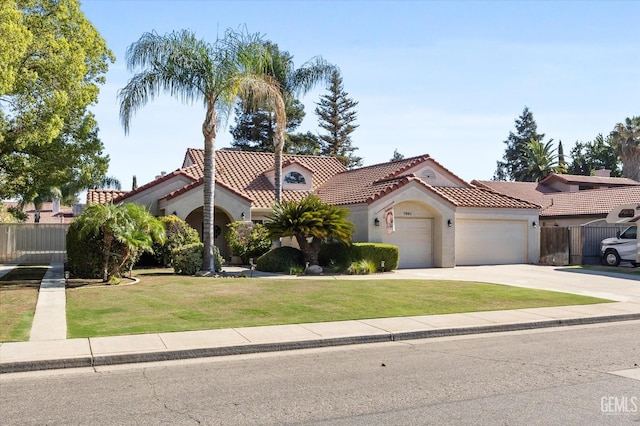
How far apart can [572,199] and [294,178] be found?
1806 centimetres

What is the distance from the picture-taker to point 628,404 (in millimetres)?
6469

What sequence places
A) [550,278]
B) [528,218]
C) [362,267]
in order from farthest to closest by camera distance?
1. [528,218]
2. [362,267]
3. [550,278]

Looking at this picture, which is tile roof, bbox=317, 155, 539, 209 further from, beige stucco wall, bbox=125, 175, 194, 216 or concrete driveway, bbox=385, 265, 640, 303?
beige stucco wall, bbox=125, 175, 194, 216

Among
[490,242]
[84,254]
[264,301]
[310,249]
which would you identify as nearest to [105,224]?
[84,254]

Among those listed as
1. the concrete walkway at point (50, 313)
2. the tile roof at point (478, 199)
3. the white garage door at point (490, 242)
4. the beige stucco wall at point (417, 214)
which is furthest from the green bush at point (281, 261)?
the white garage door at point (490, 242)

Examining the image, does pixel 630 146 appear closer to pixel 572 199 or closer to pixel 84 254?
pixel 572 199

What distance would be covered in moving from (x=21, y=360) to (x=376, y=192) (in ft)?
62.2

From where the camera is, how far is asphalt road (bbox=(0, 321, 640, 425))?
241 inches

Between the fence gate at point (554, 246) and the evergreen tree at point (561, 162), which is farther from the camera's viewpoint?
the evergreen tree at point (561, 162)

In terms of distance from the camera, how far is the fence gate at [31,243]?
27.6 meters

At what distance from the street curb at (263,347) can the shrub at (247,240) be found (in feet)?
50.6

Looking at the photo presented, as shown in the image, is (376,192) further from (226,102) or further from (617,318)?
(617,318)
